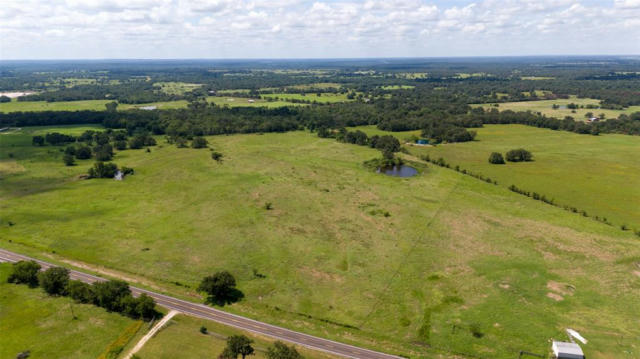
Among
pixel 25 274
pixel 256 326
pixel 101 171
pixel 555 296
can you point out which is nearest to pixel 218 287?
pixel 256 326

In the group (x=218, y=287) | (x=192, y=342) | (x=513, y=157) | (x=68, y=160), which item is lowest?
(x=192, y=342)

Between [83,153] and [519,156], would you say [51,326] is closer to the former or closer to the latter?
[83,153]

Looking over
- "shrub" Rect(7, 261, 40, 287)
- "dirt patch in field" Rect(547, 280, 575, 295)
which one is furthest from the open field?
"shrub" Rect(7, 261, 40, 287)

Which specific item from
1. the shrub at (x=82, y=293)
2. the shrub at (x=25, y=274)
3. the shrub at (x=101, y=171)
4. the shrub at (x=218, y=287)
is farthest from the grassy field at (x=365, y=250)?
the shrub at (x=82, y=293)

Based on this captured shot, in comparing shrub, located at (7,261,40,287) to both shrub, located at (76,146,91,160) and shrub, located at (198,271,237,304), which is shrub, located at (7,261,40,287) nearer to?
shrub, located at (198,271,237,304)

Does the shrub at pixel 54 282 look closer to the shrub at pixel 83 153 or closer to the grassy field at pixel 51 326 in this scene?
the grassy field at pixel 51 326

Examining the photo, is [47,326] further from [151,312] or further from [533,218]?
[533,218]
